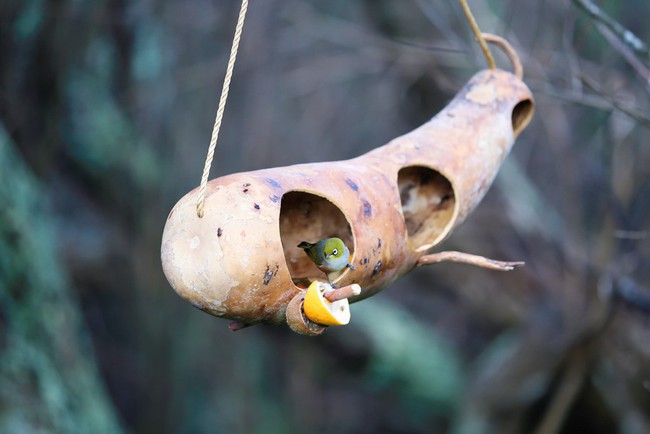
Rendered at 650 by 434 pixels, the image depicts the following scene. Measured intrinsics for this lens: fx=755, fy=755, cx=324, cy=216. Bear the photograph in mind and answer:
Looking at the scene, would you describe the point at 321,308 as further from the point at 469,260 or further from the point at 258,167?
the point at 258,167

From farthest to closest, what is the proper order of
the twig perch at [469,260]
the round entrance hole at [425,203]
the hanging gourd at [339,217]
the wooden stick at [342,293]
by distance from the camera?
the round entrance hole at [425,203] < the twig perch at [469,260] < the hanging gourd at [339,217] < the wooden stick at [342,293]

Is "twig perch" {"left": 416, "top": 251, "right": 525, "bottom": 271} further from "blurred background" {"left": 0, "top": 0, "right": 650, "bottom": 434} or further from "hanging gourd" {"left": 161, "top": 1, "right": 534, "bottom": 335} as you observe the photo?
"blurred background" {"left": 0, "top": 0, "right": 650, "bottom": 434}

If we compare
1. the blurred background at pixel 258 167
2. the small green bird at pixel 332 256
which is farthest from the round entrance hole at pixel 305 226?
the blurred background at pixel 258 167

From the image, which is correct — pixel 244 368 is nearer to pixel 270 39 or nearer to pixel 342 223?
pixel 270 39

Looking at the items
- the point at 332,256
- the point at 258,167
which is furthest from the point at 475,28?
the point at 258,167

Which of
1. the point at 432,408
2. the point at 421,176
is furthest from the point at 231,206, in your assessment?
the point at 432,408

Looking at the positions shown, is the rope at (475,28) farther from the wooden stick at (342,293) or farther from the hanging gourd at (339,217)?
the wooden stick at (342,293)
